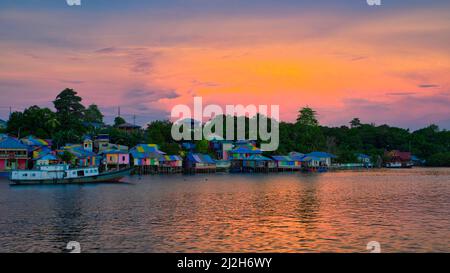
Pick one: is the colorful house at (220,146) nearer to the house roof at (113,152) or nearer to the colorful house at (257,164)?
the colorful house at (257,164)

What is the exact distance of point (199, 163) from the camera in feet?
406

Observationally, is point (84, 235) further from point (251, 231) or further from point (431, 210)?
point (431, 210)

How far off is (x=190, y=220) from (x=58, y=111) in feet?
365

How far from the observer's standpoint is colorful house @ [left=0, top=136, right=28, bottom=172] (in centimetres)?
9325

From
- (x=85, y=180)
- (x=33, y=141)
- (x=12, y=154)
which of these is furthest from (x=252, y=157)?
(x=85, y=180)

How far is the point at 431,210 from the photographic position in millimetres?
39625

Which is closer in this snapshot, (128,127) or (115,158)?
(115,158)

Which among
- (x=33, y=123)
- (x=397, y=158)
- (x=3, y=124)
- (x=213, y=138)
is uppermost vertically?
(x=3, y=124)

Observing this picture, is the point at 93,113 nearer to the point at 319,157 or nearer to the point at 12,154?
the point at 12,154

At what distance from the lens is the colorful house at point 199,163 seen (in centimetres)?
12297

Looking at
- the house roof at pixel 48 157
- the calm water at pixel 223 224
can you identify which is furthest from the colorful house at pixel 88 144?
the calm water at pixel 223 224

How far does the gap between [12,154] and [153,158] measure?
107ft

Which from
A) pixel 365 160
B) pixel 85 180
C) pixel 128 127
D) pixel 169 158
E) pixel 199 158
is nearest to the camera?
pixel 85 180
